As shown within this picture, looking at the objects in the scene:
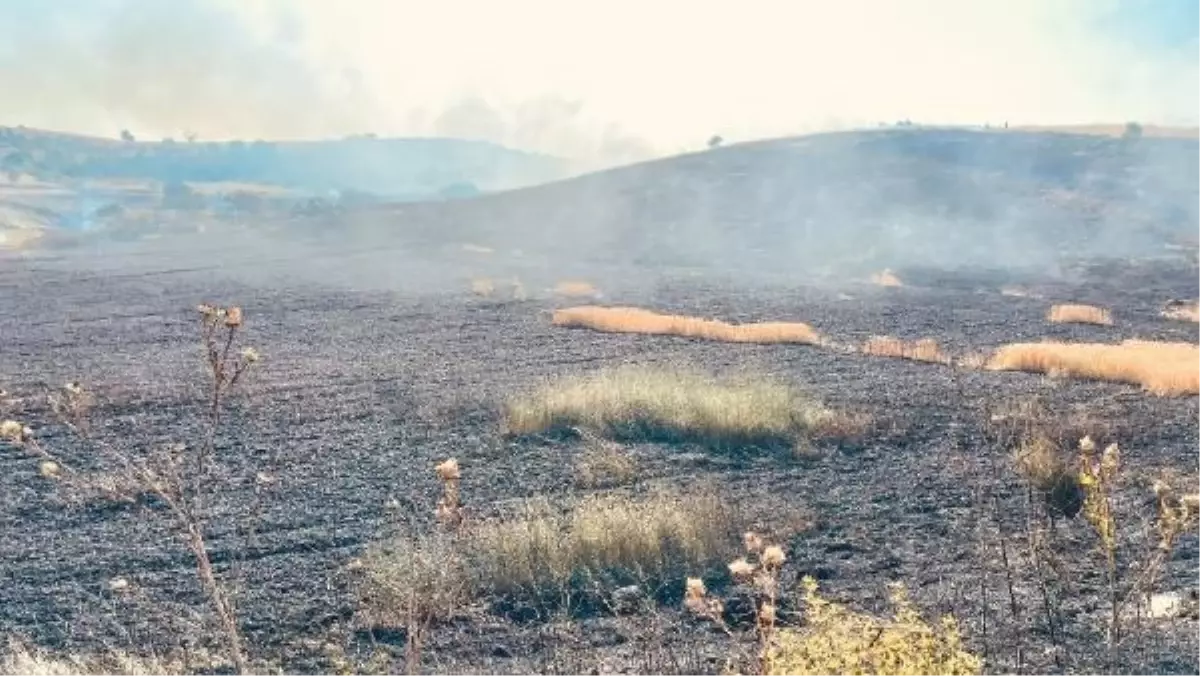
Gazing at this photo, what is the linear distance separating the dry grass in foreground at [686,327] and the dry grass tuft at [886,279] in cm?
1665

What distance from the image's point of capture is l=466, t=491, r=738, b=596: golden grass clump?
863 centimetres

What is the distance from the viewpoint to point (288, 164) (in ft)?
518

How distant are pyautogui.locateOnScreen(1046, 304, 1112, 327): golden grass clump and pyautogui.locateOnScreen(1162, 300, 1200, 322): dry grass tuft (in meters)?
1.85

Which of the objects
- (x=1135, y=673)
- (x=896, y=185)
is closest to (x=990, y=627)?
(x=1135, y=673)

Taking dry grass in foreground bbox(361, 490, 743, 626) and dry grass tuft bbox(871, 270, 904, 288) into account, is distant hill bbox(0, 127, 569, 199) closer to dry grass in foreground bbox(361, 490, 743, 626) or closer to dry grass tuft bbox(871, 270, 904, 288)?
dry grass tuft bbox(871, 270, 904, 288)

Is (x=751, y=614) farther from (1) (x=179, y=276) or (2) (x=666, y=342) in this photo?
(1) (x=179, y=276)

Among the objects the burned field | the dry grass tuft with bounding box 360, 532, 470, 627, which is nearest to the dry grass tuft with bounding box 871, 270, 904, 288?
the burned field

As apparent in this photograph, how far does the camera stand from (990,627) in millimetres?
7012

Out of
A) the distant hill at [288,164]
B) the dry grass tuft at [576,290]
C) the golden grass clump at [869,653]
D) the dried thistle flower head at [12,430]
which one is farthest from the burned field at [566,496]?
the distant hill at [288,164]

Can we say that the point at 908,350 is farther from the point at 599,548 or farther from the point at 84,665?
the point at 84,665

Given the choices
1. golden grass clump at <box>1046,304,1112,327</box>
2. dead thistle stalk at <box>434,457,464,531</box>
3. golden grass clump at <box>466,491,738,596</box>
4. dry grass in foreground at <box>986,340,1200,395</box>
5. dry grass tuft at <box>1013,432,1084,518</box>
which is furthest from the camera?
golden grass clump at <box>1046,304,1112,327</box>

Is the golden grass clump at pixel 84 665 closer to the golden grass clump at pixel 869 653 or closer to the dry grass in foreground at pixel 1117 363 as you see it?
the golden grass clump at pixel 869 653

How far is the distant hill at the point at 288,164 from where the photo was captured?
409 ft

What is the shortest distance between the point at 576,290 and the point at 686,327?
14.3 m
